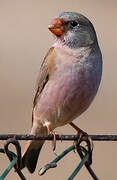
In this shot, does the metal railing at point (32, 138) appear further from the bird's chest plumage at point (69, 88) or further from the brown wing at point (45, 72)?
the brown wing at point (45, 72)

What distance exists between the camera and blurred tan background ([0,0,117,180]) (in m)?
8.78

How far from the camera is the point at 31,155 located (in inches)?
221

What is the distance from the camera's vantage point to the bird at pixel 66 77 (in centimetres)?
550

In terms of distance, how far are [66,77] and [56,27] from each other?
1.30 feet

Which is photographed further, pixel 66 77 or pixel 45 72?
pixel 45 72

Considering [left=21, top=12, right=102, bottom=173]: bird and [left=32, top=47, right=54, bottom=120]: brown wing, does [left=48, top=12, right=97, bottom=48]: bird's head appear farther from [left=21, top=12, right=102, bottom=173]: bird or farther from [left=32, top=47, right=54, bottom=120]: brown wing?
[left=32, top=47, right=54, bottom=120]: brown wing

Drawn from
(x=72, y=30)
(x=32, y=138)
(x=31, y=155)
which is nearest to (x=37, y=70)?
(x=72, y=30)

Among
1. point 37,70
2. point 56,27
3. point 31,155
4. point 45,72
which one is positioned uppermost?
point 56,27

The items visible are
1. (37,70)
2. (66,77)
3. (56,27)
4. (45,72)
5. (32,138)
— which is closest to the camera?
(32,138)

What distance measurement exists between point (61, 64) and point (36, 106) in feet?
1.62

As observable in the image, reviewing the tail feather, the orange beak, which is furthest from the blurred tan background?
the orange beak

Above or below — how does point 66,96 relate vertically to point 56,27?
below

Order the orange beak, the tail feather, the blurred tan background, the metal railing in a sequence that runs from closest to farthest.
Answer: the metal railing < the tail feather < the orange beak < the blurred tan background

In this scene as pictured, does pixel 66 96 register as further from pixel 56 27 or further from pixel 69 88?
pixel 56 27
